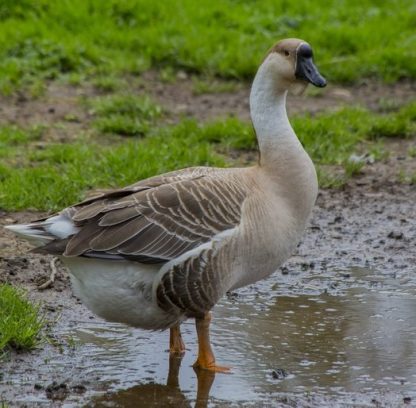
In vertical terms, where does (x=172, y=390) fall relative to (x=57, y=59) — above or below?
below

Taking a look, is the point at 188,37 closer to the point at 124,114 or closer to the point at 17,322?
the point at 124,114

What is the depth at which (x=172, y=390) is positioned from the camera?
17.4ft

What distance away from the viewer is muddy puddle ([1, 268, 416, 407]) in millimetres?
5133

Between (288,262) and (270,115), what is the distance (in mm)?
1749

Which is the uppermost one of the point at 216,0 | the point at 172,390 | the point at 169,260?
the point at 216,0

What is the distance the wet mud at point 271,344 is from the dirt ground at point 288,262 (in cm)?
1

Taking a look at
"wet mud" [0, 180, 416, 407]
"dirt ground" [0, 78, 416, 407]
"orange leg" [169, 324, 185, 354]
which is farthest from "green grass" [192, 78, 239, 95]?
"orange leg" [169, 324, 185, 354]

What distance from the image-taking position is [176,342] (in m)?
5.71

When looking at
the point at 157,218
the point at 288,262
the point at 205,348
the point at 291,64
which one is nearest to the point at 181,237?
the point at 157,218

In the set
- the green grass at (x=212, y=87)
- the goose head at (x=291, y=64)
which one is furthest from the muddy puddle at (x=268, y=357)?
the green grass at (x=212, y=87)

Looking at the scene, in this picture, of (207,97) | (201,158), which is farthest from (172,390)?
(207,97)

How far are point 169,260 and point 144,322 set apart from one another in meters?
0.40

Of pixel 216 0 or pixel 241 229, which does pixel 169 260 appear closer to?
pixel 241 229

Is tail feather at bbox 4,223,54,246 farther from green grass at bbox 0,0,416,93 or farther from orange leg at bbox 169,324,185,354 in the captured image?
green grass at bbox 0,0,416,93
